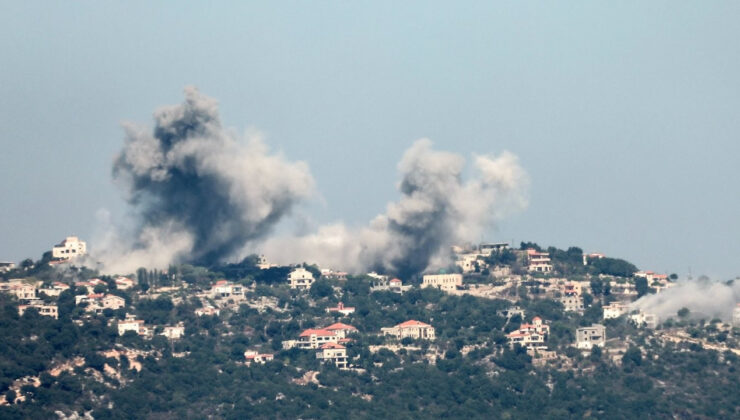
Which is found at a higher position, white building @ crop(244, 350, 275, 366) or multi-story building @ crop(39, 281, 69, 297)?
multi-story building @ crop(39, 281, 69, 297)

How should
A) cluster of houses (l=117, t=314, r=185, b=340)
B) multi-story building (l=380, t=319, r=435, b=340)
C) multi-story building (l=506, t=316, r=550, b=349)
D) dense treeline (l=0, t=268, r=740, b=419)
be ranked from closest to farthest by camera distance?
dense treeline (l=0, t=268, r=740, b=419) < cluster of houses (l=117, t=314, r=185, b=340) < multi-story building (l=506, t=316, r=550, b=349) < multi-story building (l=380, t=319, r=435, b=340)

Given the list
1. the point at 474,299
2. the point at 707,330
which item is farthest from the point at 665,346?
the point at 474,299

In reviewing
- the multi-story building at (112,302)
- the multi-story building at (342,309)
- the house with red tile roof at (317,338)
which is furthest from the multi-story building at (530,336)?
the multi-story building at (112,302)

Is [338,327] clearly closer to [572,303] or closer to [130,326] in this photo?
[130,326]

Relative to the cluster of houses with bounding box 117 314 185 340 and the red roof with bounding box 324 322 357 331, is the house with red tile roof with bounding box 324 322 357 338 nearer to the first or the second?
the red roof with bounding box 324 322 357 331

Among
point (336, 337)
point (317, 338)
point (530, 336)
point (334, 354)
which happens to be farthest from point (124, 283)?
point (530, 336)

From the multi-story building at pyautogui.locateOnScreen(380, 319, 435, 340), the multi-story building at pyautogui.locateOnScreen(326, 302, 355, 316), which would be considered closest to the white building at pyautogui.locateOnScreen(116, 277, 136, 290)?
the multi-story building at pyautogui.locateOnScreen(326, 302, 355, 316)
